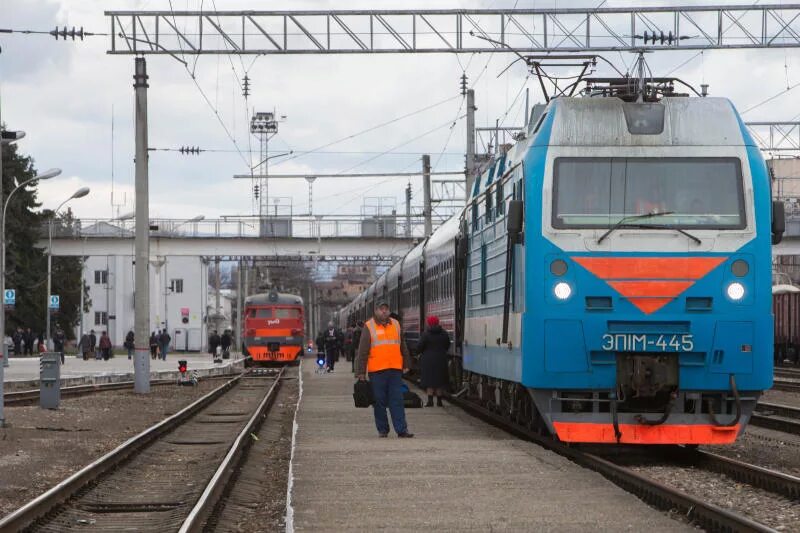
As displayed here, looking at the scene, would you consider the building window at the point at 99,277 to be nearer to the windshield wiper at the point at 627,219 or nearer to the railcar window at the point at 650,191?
the railcar window at the point at 650,191

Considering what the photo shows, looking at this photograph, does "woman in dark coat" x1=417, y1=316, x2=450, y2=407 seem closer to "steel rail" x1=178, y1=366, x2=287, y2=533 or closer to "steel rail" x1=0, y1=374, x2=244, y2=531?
"steel rail" x1=178, y1=366, x2=287, y2=533

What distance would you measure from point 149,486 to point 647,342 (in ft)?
16.1

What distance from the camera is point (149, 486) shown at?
1358cm

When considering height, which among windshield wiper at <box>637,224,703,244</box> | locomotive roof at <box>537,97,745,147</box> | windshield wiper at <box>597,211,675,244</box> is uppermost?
locomotive roof at <box>537,97,745,147</box>

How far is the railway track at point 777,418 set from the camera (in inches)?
776

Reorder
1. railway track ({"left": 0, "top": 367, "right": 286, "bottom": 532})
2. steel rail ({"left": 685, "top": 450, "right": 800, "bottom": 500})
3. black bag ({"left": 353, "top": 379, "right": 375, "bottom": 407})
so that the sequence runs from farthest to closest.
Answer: black bag ({"left": 353, "top": 379, "right": 375, "bottom": 407})
steel rail ({"left": 685, "top": 450, "right": 800, "bottom": 500})
railway track ({"left": 0, "top": 367, "right": 286, "bottom": 532})

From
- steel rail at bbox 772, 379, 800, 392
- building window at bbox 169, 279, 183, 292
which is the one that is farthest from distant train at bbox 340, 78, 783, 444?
building window at bbox 169, 279, 183, 292

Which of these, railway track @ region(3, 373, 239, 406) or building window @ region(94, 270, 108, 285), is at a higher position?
building window @ region(94, 270, 108, 285)

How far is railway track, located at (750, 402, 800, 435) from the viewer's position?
1972cm

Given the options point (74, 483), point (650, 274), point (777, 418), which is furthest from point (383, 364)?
point (777, 418)

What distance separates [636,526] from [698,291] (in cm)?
473

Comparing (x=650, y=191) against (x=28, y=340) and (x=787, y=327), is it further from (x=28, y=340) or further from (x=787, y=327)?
(x=28, y=340)

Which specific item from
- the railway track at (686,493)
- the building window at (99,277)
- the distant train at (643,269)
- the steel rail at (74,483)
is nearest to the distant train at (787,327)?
the steel rail at (74,483)

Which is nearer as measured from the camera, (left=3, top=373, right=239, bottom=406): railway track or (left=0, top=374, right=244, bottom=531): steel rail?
(left=0, top=374, right=244, bottom=531): steel rail
